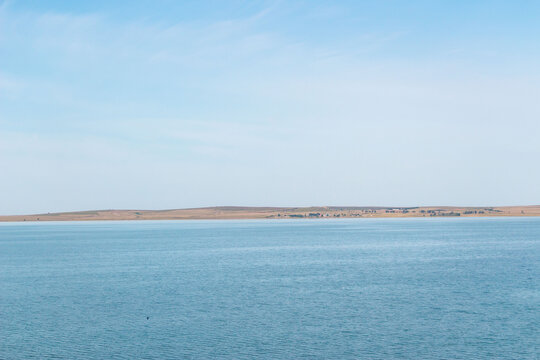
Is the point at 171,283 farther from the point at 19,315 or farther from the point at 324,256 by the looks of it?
the point at 324,256

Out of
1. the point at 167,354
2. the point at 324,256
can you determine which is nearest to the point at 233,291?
the point at 167,354

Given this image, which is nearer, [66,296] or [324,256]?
[66,296]

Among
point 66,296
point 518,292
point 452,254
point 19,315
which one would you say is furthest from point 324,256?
point 19,315

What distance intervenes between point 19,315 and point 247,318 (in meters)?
21.5

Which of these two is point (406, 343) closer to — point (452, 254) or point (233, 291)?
point (233, 291)

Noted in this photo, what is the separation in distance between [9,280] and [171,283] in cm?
2363

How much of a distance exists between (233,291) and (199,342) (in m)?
20.9

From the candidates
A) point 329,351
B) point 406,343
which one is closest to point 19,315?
point 329,351

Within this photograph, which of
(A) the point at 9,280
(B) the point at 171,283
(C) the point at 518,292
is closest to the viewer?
(C) the point at 518,292

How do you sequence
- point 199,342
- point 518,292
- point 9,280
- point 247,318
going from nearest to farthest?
point 199,342, point 247,318, point 518,292, point 9,280

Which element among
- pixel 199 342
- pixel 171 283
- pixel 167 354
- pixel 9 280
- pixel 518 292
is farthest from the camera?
pixel 9 280

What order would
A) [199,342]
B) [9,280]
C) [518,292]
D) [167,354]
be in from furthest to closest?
[9,280], [518,292], [199,342], [167,354]

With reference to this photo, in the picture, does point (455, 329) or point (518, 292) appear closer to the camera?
point (455, 329)

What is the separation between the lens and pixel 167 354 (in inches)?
1516
